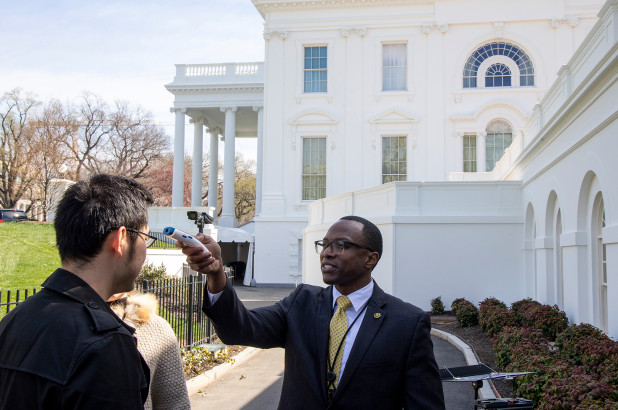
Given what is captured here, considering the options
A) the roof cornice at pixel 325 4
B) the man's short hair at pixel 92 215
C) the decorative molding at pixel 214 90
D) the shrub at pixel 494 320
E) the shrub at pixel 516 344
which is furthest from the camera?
the decorative molding at pixel 214 90

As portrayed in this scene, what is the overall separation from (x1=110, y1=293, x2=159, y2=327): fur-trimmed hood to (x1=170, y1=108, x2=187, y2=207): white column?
33.7 m

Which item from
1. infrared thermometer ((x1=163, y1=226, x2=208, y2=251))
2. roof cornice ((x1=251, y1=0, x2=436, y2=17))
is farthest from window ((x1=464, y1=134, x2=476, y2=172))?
infrared thermometer ((x1=163, y1=226, x2=208, y2=251))

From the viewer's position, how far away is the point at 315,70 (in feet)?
102

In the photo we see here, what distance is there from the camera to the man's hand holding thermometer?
247cm

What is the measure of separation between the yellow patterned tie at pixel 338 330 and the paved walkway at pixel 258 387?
5.17 meters

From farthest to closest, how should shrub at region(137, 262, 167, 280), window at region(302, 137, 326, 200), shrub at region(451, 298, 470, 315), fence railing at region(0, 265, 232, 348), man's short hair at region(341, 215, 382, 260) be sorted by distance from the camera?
1. window at region(302, 137, 326, 200)
2. shrub at region(137, 262, 167, 280)
3. shrub at region(451, 298, 470, 315)
4. fence railing at region(0, 265, 232, 348)
5. man's short hair at region(341, 215, 382, 260)

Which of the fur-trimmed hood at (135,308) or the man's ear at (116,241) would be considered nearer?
the man's ear at (116,241)

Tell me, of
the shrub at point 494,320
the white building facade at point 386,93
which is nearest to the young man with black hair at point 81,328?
the shrub at point 494,320

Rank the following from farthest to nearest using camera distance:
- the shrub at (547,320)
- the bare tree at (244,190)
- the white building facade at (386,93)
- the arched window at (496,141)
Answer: the bare tree at (244,190), the arched window at (496,141), the white building facade at (386,93), the shrub at (547,320)

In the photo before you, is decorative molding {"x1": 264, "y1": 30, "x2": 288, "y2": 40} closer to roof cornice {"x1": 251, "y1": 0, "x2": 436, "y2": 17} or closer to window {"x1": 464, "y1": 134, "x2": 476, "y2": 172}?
roof cornice {"x1": 251, "y1": 0, "x2": 436, "y2": 17}

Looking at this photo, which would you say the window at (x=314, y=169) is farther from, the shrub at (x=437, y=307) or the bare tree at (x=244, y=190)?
the bare tree at (x=244, y=190)

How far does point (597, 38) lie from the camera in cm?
995

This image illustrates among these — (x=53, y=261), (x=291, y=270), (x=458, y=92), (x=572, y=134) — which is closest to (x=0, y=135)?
(x=291, y=270)

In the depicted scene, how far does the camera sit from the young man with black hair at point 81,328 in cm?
179
